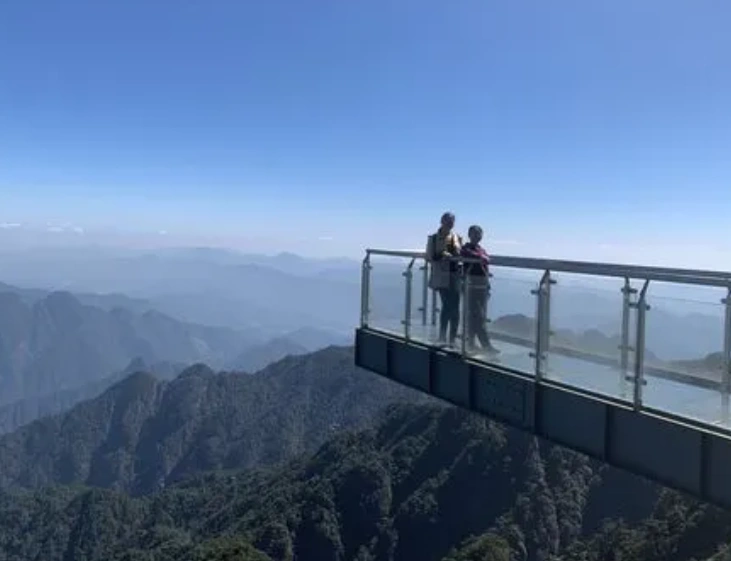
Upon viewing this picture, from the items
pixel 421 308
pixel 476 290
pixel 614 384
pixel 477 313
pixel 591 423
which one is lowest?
pixel 591 423

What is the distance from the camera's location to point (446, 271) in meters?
11.6

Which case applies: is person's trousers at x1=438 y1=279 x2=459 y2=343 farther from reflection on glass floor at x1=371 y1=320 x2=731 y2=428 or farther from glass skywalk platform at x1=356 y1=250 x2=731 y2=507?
reflection on glass floor at x1=371 y1=320 x2=731 y2=428

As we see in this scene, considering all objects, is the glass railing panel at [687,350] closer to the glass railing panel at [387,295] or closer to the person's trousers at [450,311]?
the person's trousers at [450,311]

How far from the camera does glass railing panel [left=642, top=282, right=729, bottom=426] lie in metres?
7.07

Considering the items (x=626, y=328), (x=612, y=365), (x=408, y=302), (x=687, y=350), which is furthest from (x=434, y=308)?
(x=687, y=350)

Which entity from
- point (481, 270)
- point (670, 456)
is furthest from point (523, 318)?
point (670, 456)

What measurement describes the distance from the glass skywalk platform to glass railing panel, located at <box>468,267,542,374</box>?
2 cm

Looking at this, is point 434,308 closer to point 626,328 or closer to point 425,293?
point 425,293

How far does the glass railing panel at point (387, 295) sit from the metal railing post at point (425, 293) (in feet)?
1.43

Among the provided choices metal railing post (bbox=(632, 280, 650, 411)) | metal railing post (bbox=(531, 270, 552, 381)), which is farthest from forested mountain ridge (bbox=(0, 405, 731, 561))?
metal railing post (bbox=(632, 280, 650, 411))

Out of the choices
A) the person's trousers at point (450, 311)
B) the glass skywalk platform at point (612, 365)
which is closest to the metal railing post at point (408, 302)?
the person's trousers at point (450, 311)

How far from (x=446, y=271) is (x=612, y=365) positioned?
12.5ft

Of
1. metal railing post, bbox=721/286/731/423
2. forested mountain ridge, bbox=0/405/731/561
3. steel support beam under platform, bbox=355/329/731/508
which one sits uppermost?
metal railing post, bbox=721/286/731/423

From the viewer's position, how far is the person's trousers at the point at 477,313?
35.0 feet
